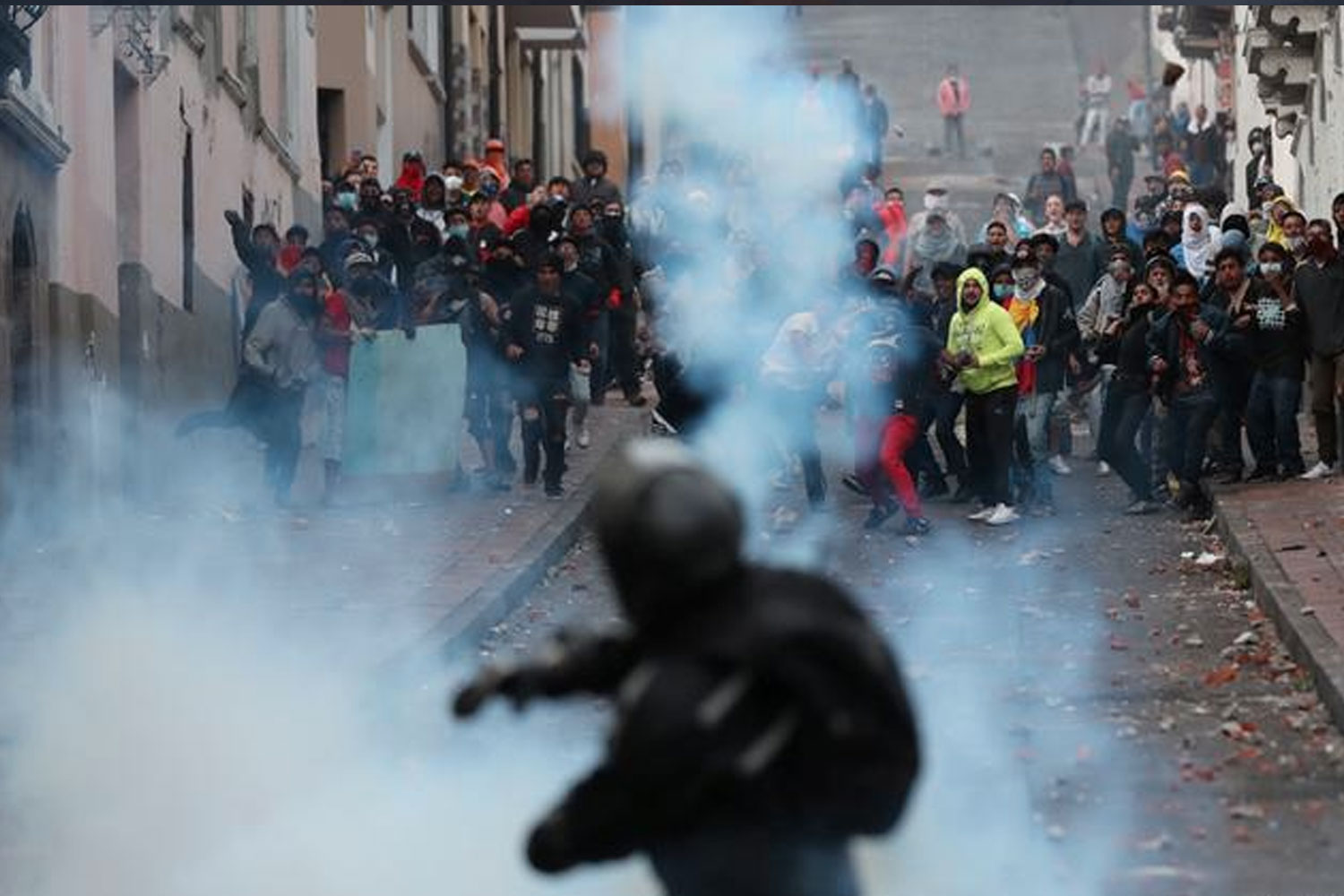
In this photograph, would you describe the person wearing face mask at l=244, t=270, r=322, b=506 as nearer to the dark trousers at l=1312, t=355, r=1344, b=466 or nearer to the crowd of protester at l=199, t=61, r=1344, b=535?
the crowd of protester at l=199, t=61, r=1344, b=535

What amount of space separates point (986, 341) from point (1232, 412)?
1535 millimetres

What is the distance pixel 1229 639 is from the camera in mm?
15414

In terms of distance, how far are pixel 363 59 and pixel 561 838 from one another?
102 feet

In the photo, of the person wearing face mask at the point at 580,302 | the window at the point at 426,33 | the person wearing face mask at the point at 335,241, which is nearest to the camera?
the person wearing face mask at the point at 580,302

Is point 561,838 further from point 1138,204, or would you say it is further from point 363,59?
point 363,59

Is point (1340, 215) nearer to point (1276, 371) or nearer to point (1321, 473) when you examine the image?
point (1276, 371)

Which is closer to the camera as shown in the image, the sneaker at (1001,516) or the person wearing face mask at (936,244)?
the sneaker at (1001,516)

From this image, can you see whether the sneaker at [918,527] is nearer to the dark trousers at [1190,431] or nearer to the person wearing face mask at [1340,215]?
the dark trousers at [1190,431]

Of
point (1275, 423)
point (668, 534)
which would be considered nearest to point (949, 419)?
point (1275, 423)

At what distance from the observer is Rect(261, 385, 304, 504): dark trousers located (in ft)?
67.7

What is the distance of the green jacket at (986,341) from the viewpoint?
20109 millimetres

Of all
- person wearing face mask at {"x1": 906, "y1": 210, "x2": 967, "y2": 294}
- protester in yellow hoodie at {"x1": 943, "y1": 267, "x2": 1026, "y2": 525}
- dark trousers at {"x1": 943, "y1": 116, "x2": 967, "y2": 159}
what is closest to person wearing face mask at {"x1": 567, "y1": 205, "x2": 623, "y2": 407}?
person wearing face mask at {"x1": 906, "y1": 210, "x2": 967, "y2": 294}

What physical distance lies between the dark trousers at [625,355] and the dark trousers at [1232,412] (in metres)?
6.10

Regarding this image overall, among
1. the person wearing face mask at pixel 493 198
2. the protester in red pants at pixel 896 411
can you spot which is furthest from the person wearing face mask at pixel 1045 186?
the protester in red pants at pixel 896 411
